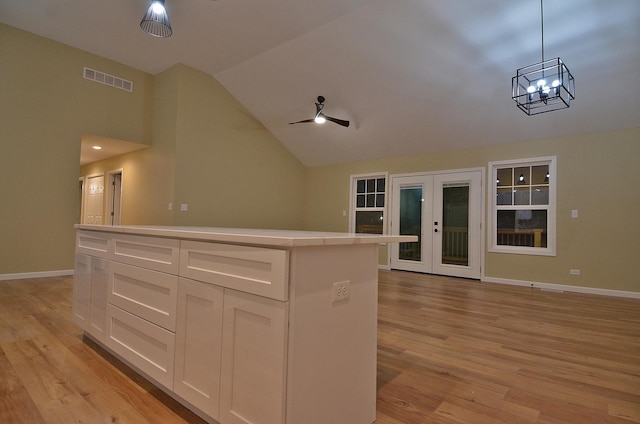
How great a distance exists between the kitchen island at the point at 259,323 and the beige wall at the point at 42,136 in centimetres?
466

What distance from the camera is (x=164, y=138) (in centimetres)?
600

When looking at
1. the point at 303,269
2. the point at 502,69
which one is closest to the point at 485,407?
the point at 303,269

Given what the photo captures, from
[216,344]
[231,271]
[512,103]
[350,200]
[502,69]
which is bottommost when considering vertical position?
[216,344]

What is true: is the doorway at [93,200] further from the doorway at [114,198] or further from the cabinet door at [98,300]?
the cabinet door at [98,300]

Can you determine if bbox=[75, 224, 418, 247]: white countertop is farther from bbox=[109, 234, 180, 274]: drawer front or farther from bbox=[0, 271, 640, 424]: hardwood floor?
bbox=[0, 271, 640, 424]: hardwood floor

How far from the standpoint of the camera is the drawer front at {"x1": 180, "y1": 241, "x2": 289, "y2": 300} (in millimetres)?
1164

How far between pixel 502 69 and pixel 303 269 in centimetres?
473

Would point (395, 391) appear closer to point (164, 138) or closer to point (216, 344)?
point (216, 344)

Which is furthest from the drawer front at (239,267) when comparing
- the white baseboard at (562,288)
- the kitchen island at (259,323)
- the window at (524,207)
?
the window at (524,207)

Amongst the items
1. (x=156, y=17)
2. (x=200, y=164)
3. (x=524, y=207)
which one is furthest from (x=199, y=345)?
(x=524, y=207)

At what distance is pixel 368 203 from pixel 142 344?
20.1ft

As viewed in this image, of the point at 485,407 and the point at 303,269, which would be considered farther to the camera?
the point at 485,407

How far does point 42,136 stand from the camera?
16.9 feet

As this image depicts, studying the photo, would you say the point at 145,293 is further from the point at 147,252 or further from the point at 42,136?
the point at 42,136
